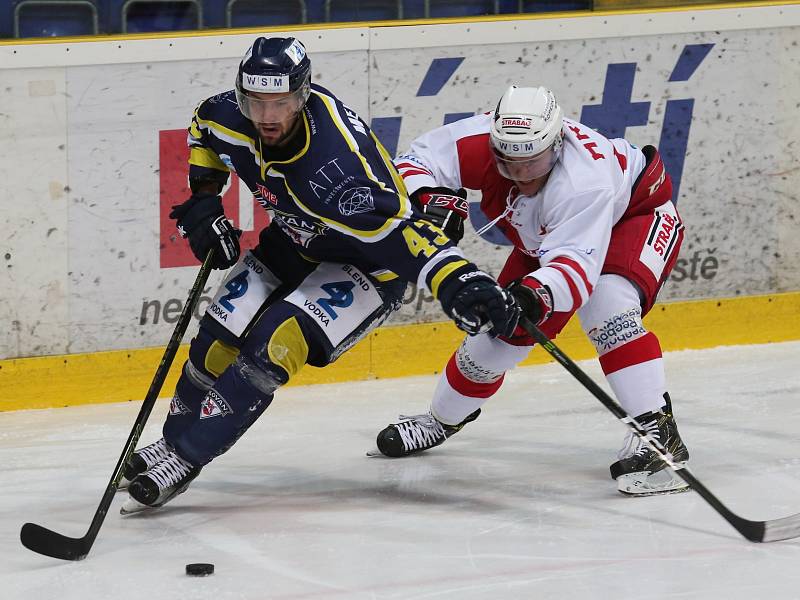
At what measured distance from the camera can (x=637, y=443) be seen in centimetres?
368

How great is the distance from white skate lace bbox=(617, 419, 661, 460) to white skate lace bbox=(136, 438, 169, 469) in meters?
1.14

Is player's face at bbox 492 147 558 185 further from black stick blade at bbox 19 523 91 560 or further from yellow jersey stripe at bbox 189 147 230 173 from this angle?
black stick blade at bbox 19 523 91 560

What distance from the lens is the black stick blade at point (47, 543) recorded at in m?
3.07

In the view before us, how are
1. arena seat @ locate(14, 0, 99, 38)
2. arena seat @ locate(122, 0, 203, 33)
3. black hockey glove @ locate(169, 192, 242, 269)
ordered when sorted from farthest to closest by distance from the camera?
1. arena seat @ locate(122, 0, 203, 33)
2. arena seat @ locate(14, 0, 99, 38)
3. black hockey glove @ locate(169, 192, 242, 269)

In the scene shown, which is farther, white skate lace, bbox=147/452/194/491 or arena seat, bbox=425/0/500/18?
arena seat, bbox=425/0/500/18

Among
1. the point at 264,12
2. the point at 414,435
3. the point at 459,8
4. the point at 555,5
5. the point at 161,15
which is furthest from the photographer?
the point at 555,5

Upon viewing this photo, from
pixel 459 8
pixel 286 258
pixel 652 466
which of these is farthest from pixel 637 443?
pixel 459 8

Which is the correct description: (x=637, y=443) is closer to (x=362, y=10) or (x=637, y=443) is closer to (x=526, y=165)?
(x=526, y=165)

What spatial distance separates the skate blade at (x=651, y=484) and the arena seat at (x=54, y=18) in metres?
2.37

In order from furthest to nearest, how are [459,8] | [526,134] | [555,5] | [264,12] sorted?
1. [555,5]
2. [459,8]
3. [264,12]
4. [526,134]

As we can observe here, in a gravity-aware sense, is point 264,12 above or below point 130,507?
above

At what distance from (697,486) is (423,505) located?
692 mm

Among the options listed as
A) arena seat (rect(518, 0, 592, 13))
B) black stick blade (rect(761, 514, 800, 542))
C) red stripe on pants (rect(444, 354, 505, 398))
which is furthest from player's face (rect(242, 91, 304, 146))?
arena seat (rect(518, 0, 592, 13))

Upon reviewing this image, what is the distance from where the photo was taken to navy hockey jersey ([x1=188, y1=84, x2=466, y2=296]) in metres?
3.25
